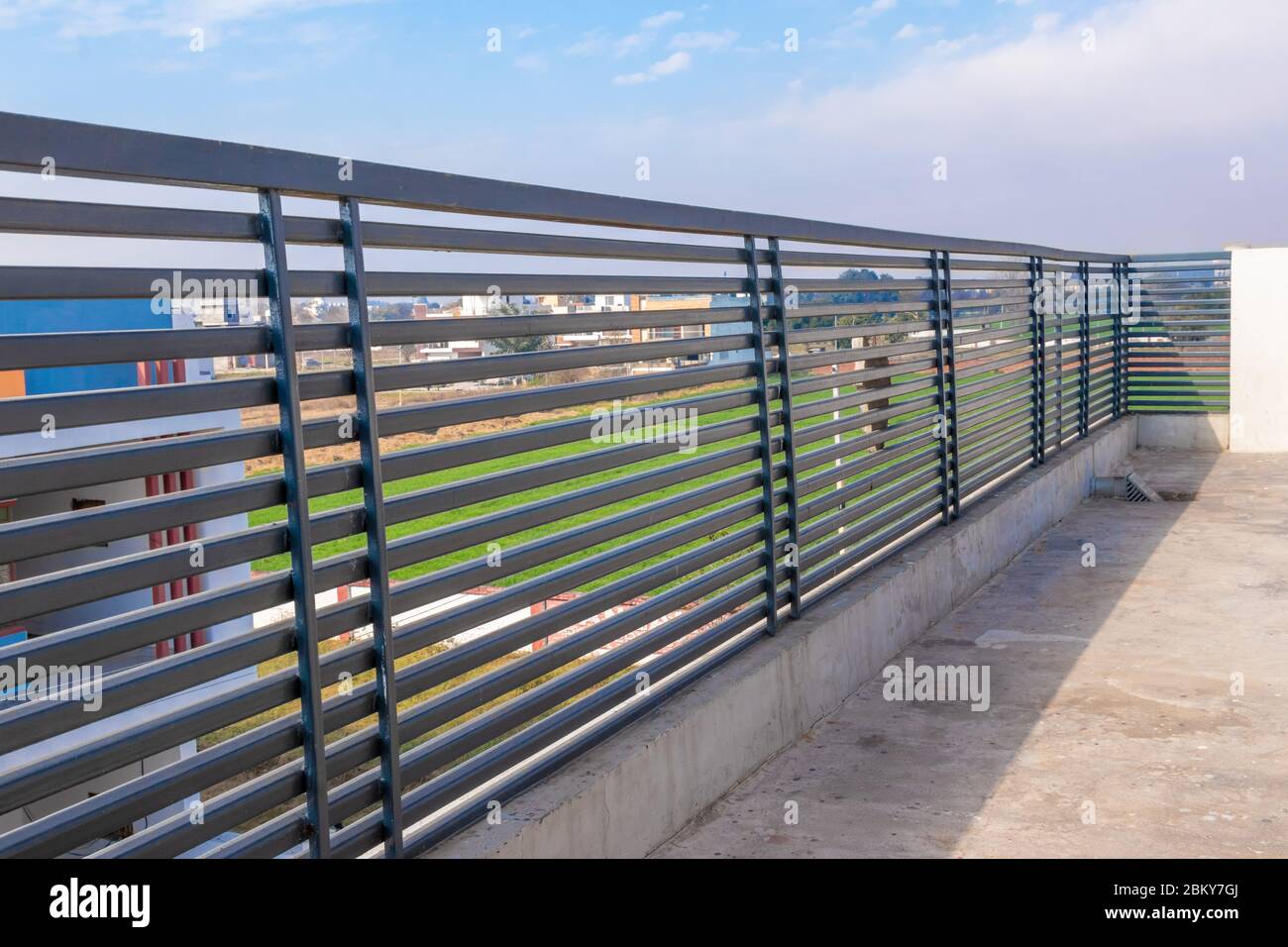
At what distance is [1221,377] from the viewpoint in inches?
696

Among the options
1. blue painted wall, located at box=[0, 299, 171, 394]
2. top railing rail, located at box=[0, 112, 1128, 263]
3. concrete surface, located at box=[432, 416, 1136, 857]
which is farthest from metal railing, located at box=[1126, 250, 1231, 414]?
top railing rail, located at box=[0, 112, 1128, 263]

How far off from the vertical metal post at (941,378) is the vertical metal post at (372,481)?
222 inches

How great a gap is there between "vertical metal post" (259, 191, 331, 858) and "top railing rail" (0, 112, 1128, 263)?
0.40ft

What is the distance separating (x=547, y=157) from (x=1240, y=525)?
2235 cm

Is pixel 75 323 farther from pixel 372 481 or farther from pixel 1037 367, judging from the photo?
pixel 372 481

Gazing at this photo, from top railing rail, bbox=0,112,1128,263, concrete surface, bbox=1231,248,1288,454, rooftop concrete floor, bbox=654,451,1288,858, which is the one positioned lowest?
rooftop concrete floor, bbox=654,451,1288,858

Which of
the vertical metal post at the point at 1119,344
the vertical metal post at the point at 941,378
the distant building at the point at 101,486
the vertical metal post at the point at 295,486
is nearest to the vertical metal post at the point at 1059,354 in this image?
the vertical metal post at the point at 1119,344

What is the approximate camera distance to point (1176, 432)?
1739 cm

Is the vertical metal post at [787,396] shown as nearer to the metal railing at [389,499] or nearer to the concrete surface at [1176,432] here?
the metal railing at [389,499]

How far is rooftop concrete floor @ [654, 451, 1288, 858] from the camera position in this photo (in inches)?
180

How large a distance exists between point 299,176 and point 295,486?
0.73 metres

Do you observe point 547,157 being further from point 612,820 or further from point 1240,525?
point 612,820

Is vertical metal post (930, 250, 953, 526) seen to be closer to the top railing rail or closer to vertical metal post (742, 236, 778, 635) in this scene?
vertical metal post (742, 236, 778, 635)
